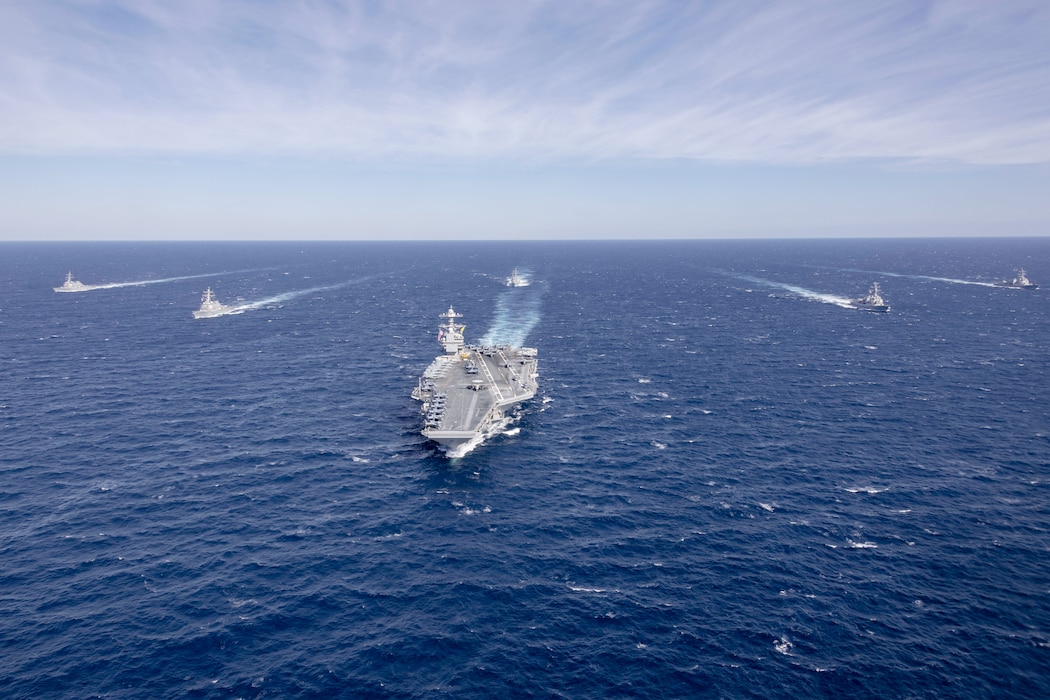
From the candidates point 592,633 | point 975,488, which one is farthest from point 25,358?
point 975,488

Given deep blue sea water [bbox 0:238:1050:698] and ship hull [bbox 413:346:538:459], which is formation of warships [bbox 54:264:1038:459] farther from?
deep blue sea water [bbox 0:238:1050:698]

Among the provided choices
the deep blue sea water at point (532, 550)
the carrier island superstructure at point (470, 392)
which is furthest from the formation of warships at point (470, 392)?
the deep blue sea water at point (532, 550)

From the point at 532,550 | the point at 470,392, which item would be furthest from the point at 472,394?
the point at 532,550

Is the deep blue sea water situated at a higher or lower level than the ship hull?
lower

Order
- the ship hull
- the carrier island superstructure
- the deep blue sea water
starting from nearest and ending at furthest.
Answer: the deep blue sea water, the ship hull, the carrier island superstructure

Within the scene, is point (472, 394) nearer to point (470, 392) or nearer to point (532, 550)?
point (470, 392)

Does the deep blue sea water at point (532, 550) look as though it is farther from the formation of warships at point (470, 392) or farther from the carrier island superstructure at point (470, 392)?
the carrier island superstructure at point (470, 392)

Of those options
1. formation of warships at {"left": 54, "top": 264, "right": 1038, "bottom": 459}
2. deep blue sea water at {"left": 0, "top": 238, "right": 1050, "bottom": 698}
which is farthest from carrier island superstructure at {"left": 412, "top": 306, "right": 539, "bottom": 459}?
deep blue sea water at {"left": 0, "top": 238, "right": 1050, "bottom": 698}

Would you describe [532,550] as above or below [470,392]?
below

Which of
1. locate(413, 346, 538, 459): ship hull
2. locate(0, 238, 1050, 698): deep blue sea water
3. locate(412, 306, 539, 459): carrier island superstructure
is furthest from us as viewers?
Result: locate(412, 306, 539, 459): carrier island superstructure
